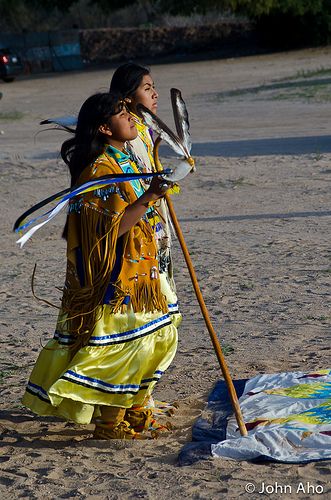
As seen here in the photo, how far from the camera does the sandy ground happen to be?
393 cm

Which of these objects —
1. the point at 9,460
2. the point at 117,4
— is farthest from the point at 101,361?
the point at 117,4

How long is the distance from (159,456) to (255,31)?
36.8 meters

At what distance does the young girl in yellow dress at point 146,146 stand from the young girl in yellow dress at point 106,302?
17cm

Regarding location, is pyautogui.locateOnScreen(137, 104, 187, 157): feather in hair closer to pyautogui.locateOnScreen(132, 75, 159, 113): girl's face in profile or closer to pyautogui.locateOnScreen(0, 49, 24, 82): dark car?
pyautogui.locateOnScreen(132, 75, 159, 113): girl's face in profile

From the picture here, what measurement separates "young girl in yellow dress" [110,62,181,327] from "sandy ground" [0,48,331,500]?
0.67 metres

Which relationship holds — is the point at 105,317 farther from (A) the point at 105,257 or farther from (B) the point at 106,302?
(A) the point at 105,257

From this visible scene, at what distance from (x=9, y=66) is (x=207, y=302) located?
29186mm

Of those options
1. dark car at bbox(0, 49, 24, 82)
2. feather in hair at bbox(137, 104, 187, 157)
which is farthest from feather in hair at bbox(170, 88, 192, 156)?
dark car at bbox(0, 49, 24, 82)

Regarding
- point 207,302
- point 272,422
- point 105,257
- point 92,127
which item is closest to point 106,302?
point 105,257

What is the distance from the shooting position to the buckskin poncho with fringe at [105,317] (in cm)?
426

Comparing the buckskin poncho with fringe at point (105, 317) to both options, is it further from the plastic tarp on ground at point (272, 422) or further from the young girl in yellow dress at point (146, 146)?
the plastic tarp on ground at point (272, 422)

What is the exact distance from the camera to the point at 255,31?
39.5 metres

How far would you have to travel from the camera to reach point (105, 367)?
168 inches

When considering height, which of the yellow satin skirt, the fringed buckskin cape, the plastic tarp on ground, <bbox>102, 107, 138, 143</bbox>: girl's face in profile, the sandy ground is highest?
<bbox>102, 107, 138, 143</bbox>: girl's face in profile
